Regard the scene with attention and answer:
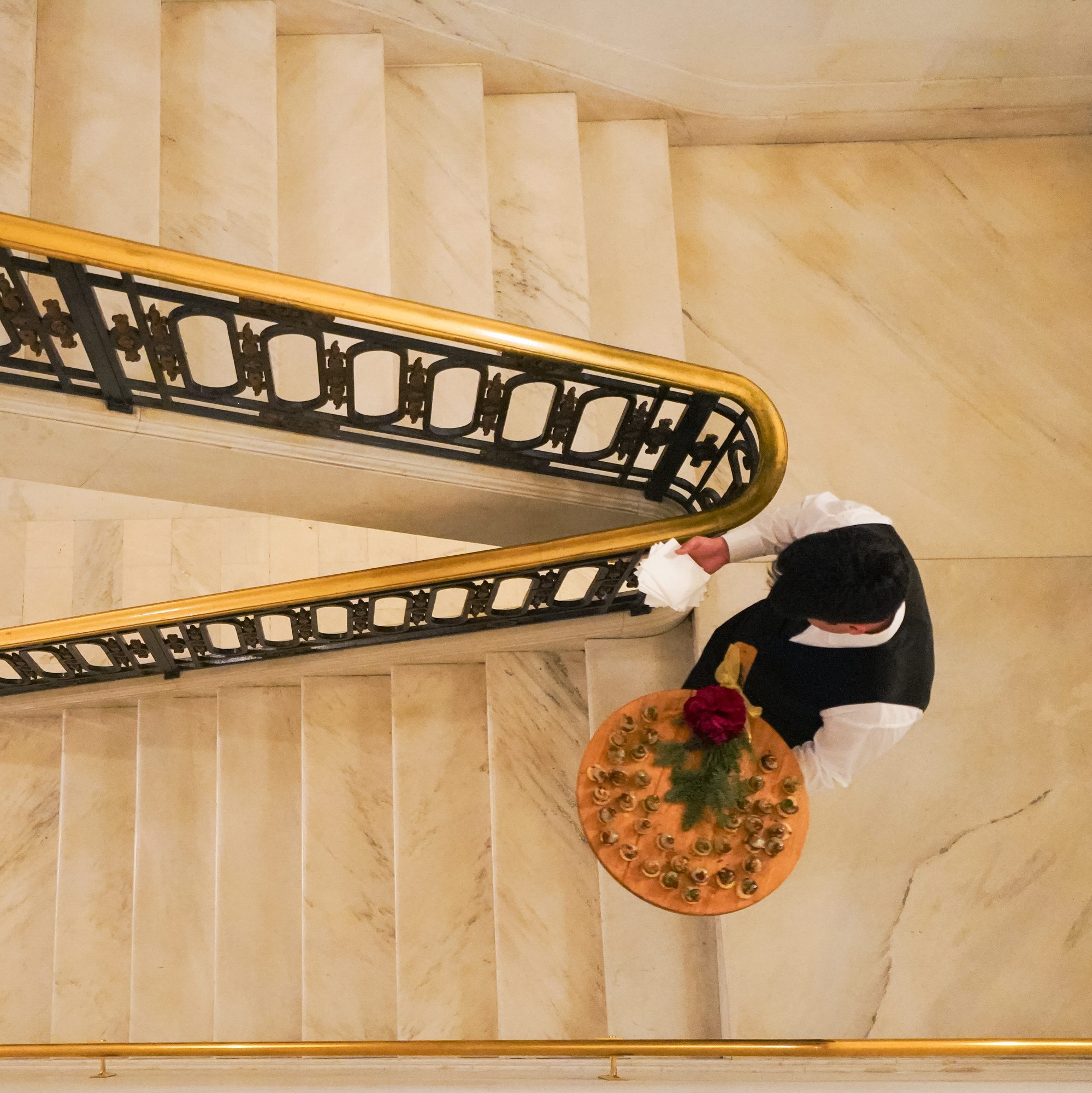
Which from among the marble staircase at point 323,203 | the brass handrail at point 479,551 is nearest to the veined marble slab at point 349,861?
the marble staircase at point 323,203

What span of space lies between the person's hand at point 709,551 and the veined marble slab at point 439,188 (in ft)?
5.63

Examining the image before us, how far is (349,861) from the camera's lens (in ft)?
12.4

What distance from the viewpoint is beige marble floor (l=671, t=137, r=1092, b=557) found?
390cm

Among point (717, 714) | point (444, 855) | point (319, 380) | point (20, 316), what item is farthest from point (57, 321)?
point (444, 855)

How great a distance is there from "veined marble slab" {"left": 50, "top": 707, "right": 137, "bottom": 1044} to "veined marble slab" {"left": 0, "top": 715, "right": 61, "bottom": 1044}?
11cm

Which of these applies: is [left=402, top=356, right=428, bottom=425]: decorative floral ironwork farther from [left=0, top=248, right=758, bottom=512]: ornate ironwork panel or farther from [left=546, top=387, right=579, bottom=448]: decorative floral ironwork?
[left=546, top=387, right=579, bottom=448]: decorative floral ironwork

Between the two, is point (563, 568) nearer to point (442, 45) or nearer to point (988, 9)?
point (442, 45)

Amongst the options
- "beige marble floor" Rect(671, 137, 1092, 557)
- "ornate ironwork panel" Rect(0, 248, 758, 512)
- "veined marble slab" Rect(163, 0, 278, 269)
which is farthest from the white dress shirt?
"veined marble slab" Rect(163, 0, 278, 269)

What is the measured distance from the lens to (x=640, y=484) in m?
3.51

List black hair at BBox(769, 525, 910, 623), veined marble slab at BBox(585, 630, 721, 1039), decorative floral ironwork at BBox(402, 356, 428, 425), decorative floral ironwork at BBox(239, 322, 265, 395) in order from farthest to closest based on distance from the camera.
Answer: veined marble slab at BBox(585, 630, 721, 1039) < decorative floral ironwork at BBox(402, 356, 428, 425) < decorative floral ironwork at BBox(239, 322, 265, 395) < black hair at BBox(769, 525, 910, 623)

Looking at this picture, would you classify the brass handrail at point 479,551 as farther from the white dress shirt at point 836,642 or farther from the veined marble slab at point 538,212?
the veined marble slab at point 538,212

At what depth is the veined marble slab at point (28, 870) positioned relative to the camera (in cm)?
390

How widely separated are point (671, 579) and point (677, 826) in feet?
2.47

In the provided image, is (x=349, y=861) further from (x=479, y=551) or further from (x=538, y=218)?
(x=538, y=218)
